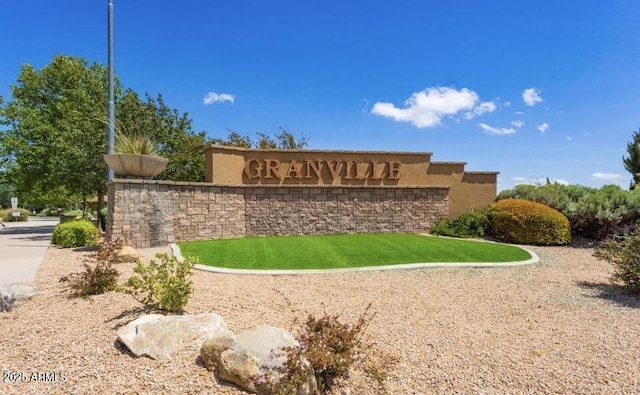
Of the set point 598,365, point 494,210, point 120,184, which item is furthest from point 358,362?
point 494,210

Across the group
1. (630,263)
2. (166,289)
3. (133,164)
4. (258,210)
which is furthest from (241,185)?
(630,263)

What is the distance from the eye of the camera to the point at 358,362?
3.85 metres

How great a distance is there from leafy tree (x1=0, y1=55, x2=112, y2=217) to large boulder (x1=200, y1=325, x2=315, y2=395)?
16.1 m

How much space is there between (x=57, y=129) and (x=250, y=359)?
22.9 m

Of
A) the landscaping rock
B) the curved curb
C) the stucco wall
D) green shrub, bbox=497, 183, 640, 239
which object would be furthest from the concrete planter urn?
green shrub, bbox=497, 183, 640, 239

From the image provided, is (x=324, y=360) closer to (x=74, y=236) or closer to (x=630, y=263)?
(x=630, y=263)

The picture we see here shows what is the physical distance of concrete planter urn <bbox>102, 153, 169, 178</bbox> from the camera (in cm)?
1059

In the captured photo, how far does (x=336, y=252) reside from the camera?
10219 millimetres

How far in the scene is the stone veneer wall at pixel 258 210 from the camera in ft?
35.6

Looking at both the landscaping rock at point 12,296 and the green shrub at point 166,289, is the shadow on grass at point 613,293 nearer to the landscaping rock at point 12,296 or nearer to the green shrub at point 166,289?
the green shrub at point 166,289

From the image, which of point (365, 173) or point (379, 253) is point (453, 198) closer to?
point (365, 173)

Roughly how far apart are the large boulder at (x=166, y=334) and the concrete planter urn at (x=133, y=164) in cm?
780

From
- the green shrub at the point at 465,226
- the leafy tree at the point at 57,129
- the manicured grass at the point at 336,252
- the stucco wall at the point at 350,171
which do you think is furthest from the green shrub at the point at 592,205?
the leafy tree at the point at 57,129

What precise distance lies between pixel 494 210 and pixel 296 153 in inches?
332
